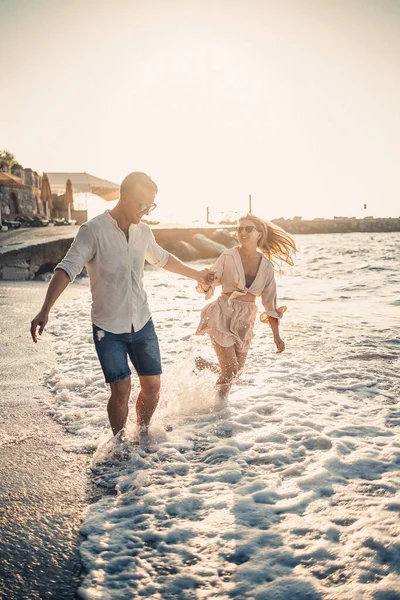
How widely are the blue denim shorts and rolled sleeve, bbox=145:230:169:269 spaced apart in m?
0.54

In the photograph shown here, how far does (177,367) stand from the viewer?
5.69 m

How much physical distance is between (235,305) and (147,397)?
4.61ft

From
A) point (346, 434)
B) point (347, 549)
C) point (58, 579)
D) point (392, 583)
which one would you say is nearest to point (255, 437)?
point (346, 434)

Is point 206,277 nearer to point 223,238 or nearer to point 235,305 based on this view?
point 235,305

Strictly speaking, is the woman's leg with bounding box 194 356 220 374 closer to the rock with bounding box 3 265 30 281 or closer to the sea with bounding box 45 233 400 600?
the sea with bounding box 45 233 400 600

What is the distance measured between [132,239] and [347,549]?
225cm

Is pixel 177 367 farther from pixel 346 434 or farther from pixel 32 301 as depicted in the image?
pixel 32 301

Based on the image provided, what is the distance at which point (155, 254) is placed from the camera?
149 inches

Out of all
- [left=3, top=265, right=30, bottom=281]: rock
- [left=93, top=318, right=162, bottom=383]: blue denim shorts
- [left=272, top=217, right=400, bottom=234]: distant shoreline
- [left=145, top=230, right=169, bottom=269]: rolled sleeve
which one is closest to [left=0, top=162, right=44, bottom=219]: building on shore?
[left=3, top=265, right=30, bottom=281]: rock

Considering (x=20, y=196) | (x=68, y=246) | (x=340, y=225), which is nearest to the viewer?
(x=68, y=246)

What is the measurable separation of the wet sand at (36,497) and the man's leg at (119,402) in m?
0.31

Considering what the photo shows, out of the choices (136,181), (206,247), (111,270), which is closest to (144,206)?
(136,181)

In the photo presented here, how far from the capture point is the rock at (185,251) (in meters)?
23.0

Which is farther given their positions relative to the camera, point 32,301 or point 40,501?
point 32,301
